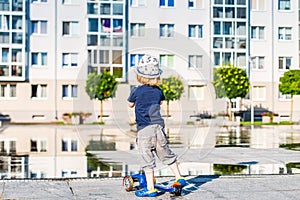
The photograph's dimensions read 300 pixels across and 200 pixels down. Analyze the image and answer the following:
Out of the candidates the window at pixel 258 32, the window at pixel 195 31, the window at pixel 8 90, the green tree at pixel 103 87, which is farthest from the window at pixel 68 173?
the window at pixel 258 32

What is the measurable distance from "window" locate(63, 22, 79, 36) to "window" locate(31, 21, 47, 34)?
1530 millimetres

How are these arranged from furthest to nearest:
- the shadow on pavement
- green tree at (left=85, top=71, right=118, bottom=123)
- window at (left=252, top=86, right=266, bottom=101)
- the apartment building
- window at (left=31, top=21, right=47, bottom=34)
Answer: window at (left=252, top=86, right=266, bottom=101)
window at (left=31, top=21, right=47, bottom=34)
the apartment building
green tree at (left=85, top=71, right=118, bottom=123)
the shadow on pavement

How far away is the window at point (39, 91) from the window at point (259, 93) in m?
17.1

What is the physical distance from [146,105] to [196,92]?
115ft

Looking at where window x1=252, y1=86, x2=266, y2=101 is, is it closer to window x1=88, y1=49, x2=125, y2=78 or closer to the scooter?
window x1=88, y1=49, x2=125, y2=78

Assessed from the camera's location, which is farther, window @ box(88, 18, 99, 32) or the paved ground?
window @ box(88, 18, 99, 32)

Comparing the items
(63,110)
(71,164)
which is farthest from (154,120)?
(63,110)

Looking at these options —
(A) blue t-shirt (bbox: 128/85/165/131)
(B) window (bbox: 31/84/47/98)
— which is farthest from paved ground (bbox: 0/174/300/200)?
(B) window (bbox: 31/84/47/98)

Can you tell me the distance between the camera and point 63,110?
145ft

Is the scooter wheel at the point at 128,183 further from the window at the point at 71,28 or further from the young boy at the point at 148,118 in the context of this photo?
the window at the point at 71,28

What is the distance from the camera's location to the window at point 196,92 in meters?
41.2

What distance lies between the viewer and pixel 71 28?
45.1 meters

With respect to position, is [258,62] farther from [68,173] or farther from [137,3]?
[68,173]

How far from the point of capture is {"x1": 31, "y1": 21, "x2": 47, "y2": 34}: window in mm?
44531
